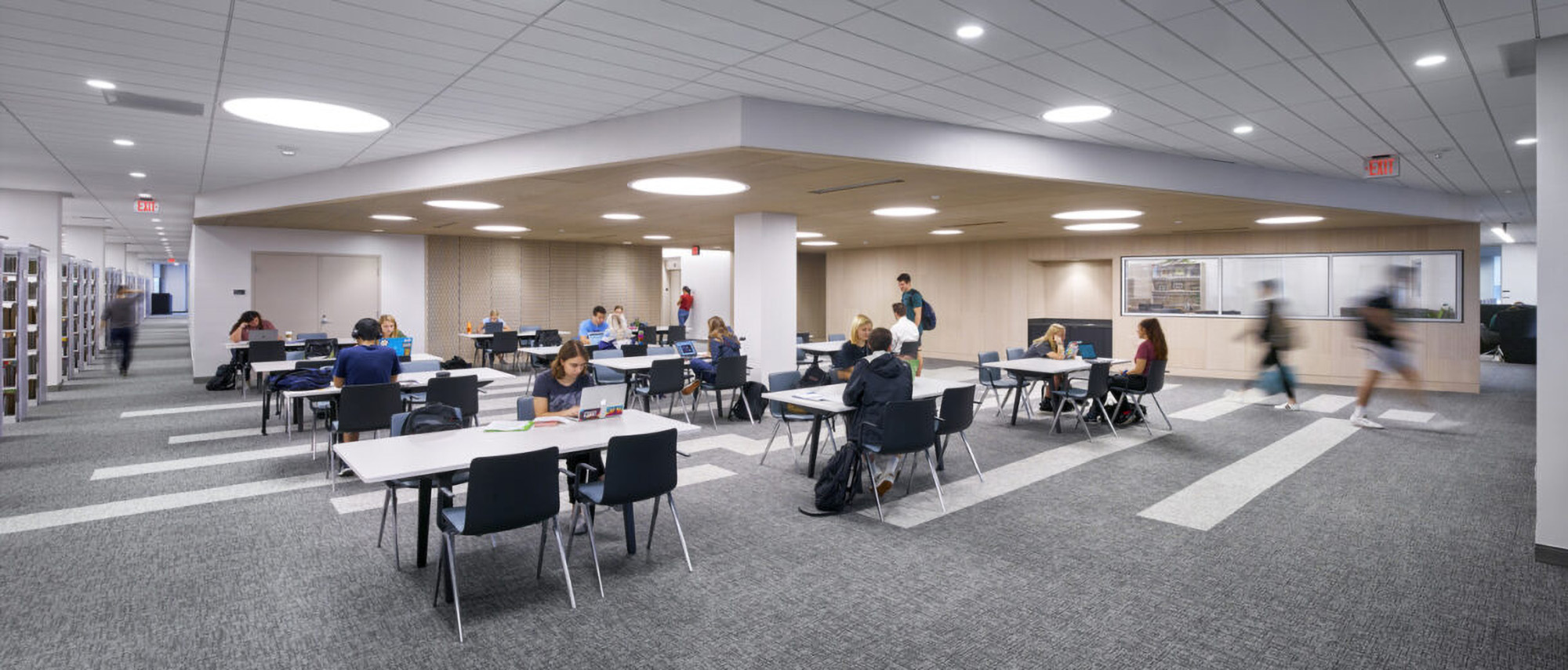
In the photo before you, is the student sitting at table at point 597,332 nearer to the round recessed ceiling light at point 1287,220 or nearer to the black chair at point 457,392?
the black chair at point 457,392

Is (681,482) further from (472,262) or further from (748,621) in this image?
(472,262)

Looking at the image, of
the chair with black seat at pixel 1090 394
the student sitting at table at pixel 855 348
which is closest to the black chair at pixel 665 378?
the student sitting at table at pixel 855 348

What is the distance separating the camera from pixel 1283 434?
317 inches

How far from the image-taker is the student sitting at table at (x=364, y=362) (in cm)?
611

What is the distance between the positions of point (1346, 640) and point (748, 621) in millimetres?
2703

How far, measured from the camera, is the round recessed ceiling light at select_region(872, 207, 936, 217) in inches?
398

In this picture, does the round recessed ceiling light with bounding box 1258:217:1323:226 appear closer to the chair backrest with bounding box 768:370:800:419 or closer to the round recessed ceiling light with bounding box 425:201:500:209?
the chair backrest with bounding box 768:370:800:419

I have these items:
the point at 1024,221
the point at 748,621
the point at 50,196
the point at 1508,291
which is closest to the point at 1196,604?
the point at 748,621

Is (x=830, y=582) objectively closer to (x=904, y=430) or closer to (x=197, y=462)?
(x=904, y=430)

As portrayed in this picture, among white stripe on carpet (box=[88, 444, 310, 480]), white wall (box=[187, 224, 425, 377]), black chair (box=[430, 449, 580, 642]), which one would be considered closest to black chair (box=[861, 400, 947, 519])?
black chair (box=[430, 449, 580, 642])

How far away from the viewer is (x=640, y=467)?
3893 millimetres

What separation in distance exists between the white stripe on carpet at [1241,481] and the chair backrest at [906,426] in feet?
5.33

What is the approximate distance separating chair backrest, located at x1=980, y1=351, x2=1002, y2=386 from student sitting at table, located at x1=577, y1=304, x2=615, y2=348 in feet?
18.1

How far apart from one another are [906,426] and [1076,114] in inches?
123
